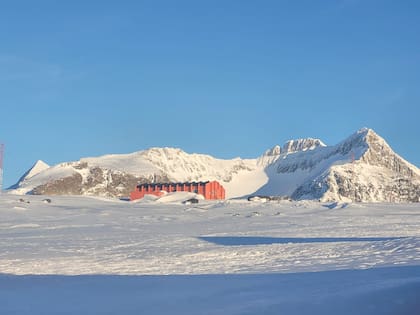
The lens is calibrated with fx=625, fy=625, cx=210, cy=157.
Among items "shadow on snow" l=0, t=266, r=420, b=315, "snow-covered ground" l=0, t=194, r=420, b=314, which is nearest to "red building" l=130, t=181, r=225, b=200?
"snow-covered ground" l=0, t=194, r=420, b=314

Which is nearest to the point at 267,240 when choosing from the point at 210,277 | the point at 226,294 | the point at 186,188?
the point at 210,277

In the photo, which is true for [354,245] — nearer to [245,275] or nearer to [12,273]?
[245,275]

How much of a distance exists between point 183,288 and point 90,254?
7.70 metres

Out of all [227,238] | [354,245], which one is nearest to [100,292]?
[354,245]

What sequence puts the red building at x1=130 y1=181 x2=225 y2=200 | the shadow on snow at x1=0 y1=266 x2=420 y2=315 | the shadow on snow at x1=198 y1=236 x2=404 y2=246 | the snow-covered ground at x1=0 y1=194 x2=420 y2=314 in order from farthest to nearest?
the red building at x1=130 y1=181 x2=225 y2=200 → the shadow on snow at x1=198 y1=236 x2=404 y2=246 → the snow-covered ground at x1=0 y1=194 x2=420 y2=314 → the shadow on snow at x1=0 y1=266 x2=420 y2=315

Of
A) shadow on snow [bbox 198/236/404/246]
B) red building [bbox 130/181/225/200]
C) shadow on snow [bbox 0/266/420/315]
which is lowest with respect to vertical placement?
shadow on snow [bbox 0/266/420/315]

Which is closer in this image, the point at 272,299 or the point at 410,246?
the point at 272,299

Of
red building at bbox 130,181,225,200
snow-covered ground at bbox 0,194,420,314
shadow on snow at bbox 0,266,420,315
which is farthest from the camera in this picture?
red building at bbox 130,181,225,200

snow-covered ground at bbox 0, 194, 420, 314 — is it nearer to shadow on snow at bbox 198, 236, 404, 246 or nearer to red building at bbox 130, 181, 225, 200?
shadow on snow at bbox 198, 236, 404, 246

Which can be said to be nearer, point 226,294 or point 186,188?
point 226,294

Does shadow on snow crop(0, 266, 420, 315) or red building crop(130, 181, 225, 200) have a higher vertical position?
red building crop(130, 181, 225, 200)

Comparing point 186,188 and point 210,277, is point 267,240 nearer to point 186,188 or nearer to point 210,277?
point 210,277

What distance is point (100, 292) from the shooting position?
1153 cm

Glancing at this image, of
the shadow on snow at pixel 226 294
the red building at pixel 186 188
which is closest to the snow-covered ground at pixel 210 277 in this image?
the shadow on snow at pixel 226 294
